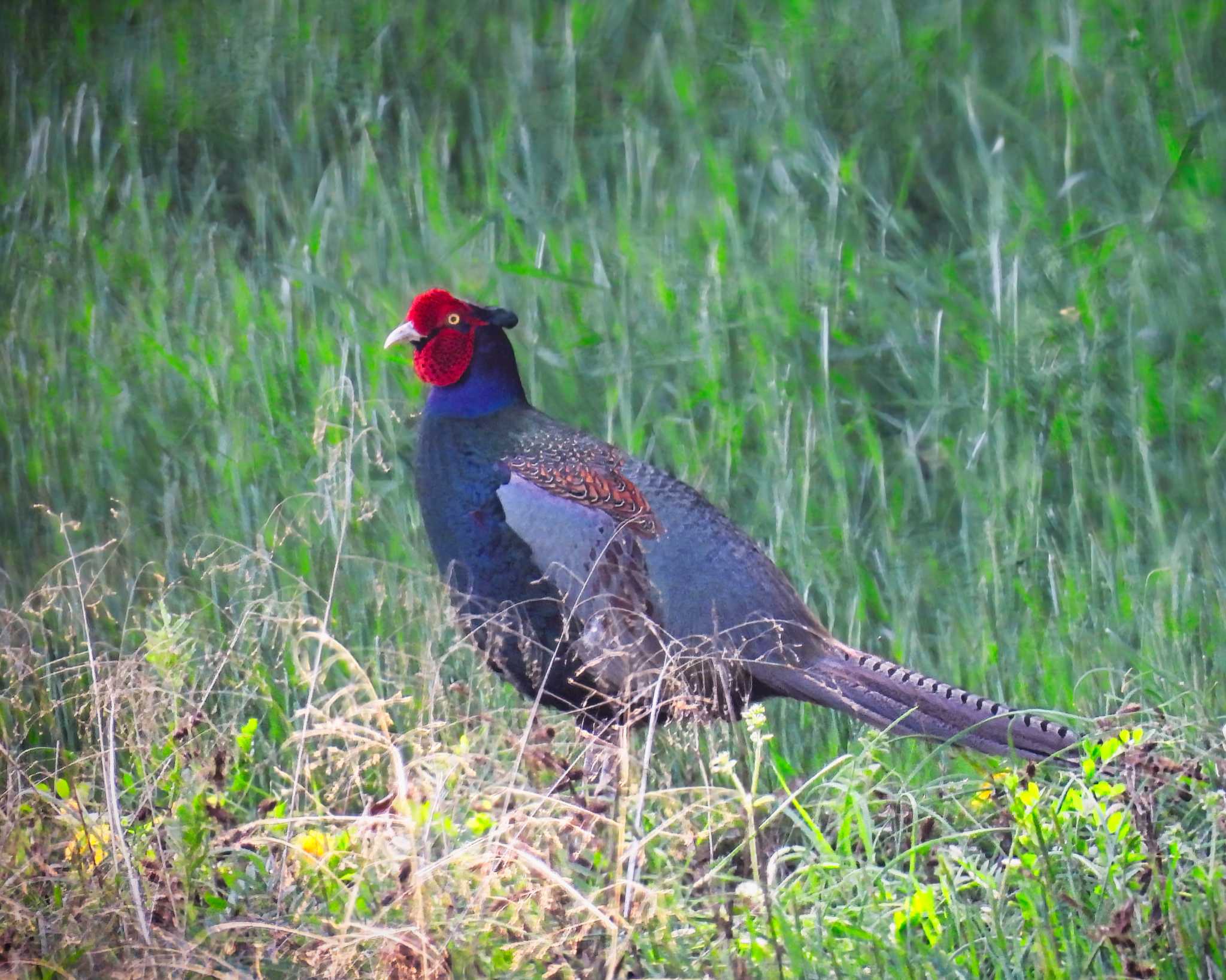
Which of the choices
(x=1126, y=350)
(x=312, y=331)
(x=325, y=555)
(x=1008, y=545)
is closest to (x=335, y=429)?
(x=325, y=555)

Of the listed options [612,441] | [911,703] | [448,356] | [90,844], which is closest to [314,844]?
[90,844]

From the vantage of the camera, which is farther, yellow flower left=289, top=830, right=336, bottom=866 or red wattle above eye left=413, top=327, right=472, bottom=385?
red wattle above eye left=413, top=327, right=472, bottom=385

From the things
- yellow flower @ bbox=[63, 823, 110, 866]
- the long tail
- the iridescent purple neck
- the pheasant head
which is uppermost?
the pheasant head

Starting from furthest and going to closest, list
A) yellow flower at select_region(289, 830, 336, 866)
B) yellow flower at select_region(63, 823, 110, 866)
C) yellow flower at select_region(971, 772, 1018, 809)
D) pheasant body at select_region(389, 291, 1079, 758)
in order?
pheasant body at select_region(389, 291, 1079, 758), yellow flower at select_region(971, 772, 1018, 809), yellow flower at select_region(63, 823, 110, 866), yellow flower at select_region(289, 830, 336, 866)

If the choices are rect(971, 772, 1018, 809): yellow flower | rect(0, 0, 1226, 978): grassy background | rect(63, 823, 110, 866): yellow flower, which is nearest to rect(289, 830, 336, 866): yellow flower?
rect(0, 0, 1226, 978): grassy background

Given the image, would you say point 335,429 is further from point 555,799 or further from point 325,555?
point 555,799

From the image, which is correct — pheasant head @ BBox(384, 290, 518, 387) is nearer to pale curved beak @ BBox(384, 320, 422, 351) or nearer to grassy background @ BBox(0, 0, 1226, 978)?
pale curved beak @ BBox(384, 320, 422, 351)

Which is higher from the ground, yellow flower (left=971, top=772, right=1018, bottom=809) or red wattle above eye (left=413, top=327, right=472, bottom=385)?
red wattle above eye (left=413, top=327, right=472, bottom=385)

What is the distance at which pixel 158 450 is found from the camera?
15.1 feet

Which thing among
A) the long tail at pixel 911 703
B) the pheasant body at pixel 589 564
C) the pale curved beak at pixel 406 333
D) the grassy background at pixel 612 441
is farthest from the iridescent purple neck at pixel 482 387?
the long tail at pixel 911 703

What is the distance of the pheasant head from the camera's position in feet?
11.9

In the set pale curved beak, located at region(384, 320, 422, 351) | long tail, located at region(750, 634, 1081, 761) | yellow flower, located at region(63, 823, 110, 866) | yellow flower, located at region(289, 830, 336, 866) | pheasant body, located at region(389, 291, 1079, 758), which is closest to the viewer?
yellow flower, located at region(289, 830, 336, 866)

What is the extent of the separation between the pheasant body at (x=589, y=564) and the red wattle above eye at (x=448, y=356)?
1 centimetres

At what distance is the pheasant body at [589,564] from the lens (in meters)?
3.34
